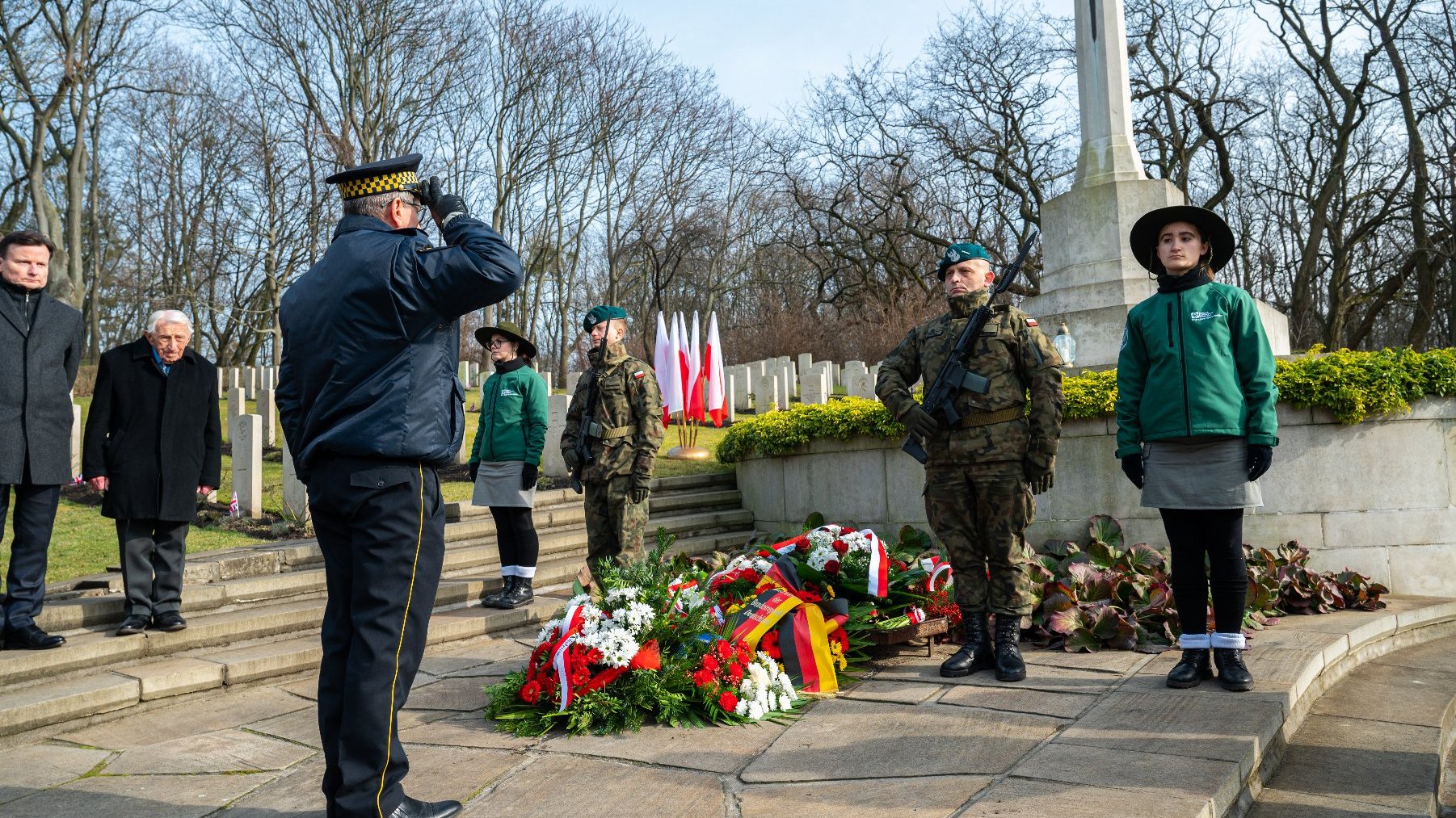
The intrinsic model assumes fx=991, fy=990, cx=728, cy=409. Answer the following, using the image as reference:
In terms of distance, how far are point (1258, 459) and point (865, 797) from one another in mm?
2351

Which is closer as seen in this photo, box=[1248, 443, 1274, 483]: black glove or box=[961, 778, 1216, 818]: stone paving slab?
box=[961, 778, 1216, 818]: stone paving slab

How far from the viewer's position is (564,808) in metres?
3.07

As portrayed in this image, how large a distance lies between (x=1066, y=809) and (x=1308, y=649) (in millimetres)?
2685

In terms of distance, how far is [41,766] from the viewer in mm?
3816

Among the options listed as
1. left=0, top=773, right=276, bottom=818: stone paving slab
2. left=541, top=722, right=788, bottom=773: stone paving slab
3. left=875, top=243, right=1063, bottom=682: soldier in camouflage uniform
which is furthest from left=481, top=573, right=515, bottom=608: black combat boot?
left=875, top=243, right=1063, bottom=682: soldier in camouflage uniform

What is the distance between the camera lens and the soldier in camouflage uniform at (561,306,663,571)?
20.9ft

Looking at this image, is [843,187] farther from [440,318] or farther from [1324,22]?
[440,318]

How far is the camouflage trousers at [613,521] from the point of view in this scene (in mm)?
6367

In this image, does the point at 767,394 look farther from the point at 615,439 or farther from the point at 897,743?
the point at 897,743

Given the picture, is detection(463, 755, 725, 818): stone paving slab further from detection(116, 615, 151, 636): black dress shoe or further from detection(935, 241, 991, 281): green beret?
detection(116, 615, 151, 636): black dress shoe

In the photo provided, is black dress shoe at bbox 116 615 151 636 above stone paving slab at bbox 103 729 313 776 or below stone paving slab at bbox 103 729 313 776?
above

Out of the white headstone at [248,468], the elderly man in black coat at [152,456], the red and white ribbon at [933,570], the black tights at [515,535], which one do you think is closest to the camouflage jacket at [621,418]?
the black tights at [515,535]

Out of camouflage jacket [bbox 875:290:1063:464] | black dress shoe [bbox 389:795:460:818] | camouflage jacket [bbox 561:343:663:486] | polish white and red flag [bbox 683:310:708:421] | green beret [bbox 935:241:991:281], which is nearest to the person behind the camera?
black dress shoe [bbox 389:795:460:818]

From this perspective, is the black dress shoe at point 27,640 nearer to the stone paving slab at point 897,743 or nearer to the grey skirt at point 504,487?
the grey skirt at point 504,487
